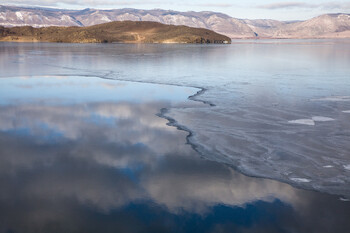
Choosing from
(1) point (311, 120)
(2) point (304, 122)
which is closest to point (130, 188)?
(2) point (304, 122)

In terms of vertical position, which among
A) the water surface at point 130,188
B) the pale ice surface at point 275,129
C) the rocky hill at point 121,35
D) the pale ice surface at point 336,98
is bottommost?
the water surface at point 130,188

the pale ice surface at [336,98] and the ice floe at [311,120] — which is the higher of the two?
the pale ice surface at [336,98]

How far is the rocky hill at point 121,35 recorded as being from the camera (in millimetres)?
118756

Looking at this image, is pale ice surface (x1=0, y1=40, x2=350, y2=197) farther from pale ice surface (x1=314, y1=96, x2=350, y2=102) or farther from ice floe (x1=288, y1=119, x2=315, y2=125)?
ice floe (x1=288, y1=119, x2=315, y2=125)

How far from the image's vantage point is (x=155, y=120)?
8852 mm

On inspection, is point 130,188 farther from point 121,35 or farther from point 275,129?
point 121,35

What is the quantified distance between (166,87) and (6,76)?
358 inches

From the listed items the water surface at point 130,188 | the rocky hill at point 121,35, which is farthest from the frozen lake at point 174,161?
the rocky hill at point 121,35

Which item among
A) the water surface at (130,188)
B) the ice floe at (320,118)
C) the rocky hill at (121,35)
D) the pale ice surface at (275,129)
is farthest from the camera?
the rocky hill at (121,35)

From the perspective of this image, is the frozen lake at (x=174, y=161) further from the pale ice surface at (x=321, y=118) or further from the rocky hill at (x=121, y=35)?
the rocky hill at (x=121, y=35)

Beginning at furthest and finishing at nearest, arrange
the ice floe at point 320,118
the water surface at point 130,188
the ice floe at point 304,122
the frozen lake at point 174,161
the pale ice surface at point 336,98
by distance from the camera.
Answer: the pale ice surface at point 336,98 < the ice floe at point 320,118 < the ice floe at point 304,122 < the frozen lake at point 174,161 < the water surface at point 130,188

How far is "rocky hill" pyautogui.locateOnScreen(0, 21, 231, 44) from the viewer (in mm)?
118756

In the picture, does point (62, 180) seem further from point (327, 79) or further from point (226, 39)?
point (226, 39)

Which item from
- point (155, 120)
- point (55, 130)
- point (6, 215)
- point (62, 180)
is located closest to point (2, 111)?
point (55, 130)
